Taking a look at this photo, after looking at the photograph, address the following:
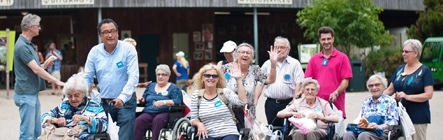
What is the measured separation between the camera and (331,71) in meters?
10.9

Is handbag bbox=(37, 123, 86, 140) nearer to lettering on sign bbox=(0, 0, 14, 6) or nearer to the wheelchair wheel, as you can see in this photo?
the wheelchair wheel

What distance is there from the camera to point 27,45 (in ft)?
35.2

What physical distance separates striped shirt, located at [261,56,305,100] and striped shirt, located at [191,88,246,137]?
1265mm

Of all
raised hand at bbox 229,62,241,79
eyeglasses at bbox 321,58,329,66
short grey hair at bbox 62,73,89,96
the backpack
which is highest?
eyeglasses at bbox 321,58,329,66

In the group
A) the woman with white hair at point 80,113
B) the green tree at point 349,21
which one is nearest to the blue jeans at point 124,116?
the woman with white hair at point 80,113

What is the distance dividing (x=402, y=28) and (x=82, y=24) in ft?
47.4

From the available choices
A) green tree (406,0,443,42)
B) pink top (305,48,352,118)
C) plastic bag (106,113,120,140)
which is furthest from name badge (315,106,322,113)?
green tree (406,0,443,42)

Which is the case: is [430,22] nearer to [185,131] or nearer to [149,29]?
[149,29]

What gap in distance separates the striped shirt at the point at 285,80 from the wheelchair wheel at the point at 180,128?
4.09 ft

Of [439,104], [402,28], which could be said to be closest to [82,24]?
[402,28]

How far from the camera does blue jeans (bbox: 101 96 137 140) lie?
9977 millimetres

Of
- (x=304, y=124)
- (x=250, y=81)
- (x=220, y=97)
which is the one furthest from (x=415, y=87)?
(x=220, y=97)

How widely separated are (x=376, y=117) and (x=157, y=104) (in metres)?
2.88

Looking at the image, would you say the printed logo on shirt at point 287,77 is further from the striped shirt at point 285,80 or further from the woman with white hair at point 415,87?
the woman with white hair at point 415,87
